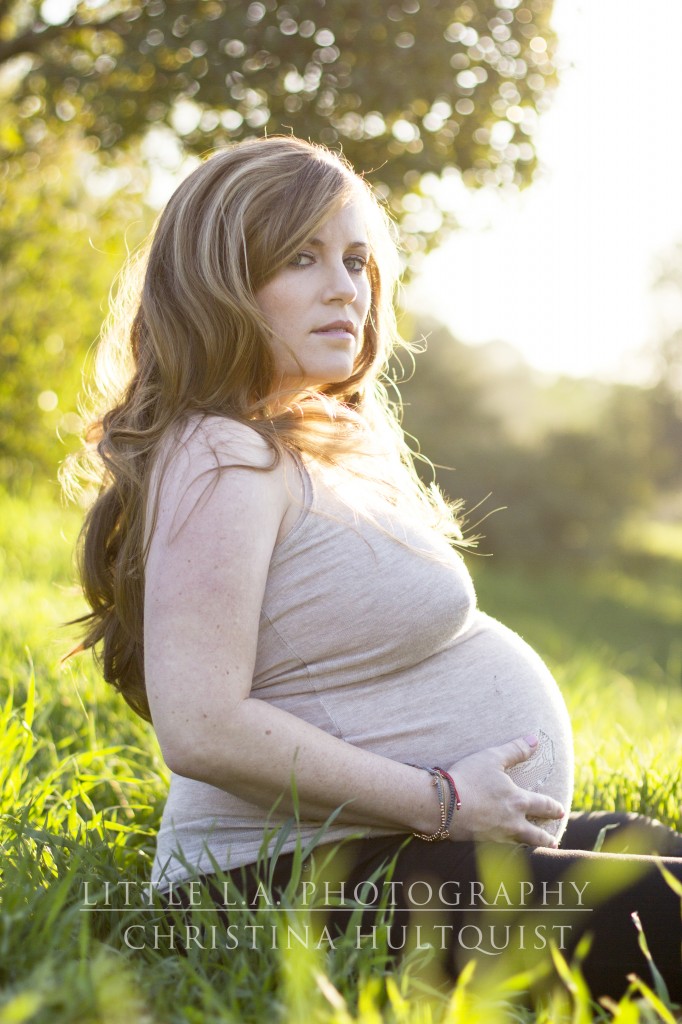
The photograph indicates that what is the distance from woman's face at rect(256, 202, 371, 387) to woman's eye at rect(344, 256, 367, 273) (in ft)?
0.19

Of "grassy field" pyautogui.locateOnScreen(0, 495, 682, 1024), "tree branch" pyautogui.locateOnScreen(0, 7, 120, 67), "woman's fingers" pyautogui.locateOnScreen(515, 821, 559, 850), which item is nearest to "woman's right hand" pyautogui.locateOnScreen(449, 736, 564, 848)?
"woman's fingers" pyautogui.locateOnScreen(515, 821, 559, 850)

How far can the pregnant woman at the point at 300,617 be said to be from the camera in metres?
1.50

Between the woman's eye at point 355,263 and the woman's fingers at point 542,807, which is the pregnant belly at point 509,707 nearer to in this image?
the woman's fingers at point 542,807

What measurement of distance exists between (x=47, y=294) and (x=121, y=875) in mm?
6165

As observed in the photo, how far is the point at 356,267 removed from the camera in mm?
1968

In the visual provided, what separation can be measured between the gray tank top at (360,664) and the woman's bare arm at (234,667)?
7 cm

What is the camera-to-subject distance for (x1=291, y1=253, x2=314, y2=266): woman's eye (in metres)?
1.82

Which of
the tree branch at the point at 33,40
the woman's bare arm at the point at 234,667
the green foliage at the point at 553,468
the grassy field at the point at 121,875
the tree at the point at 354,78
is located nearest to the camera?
the grassy field at the point at 121,875

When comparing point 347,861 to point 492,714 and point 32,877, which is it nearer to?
point 492,714

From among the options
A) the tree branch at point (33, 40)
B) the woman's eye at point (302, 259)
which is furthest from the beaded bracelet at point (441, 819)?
the tree branch at point (33, 40)

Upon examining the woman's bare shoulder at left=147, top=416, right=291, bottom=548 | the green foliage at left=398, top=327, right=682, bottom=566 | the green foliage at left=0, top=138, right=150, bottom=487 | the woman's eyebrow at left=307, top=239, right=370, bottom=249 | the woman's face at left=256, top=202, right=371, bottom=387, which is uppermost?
the woman's eyebrow at left=307, top=239, right=370, bottom=249

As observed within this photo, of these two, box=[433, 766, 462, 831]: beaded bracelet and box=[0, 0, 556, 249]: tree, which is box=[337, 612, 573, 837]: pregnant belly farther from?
box=[0, 0, 556, 249]: tree

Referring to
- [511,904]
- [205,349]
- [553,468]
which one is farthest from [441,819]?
[553,468]

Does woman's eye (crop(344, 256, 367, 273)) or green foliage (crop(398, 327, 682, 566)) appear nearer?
woman's eye (crop(344, 256, 367, 273))
